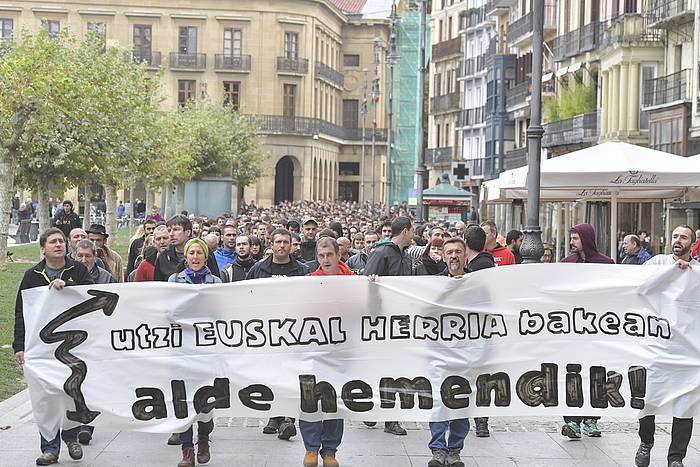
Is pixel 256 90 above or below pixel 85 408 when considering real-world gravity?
above

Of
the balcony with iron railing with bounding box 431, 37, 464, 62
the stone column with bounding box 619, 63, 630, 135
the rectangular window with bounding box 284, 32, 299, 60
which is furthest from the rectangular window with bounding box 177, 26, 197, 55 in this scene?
the stone column with bounding box 619, 63, 630, 135

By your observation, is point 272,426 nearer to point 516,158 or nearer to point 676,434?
point 676,434

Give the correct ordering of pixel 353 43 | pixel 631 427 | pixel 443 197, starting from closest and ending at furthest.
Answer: pixel 631 427, pixel 443 197, pixel 353 43

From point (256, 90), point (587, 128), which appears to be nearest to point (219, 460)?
point (587, 128)

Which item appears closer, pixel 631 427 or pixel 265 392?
pixel 265 392

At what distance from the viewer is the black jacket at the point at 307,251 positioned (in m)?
16.0

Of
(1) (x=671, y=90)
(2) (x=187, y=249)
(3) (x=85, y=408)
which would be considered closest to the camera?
(3) (x=85, y=408)

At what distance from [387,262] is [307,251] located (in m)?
4.78

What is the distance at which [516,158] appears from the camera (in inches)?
2298

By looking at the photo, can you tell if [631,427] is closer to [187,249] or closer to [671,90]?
[187,249]

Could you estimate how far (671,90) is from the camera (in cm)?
3747

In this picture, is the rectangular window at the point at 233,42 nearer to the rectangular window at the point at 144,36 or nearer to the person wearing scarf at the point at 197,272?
the rectangular window at the point at 144,36

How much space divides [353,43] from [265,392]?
96705 millimetres

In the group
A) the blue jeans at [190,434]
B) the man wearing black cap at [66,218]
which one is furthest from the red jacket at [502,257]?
the man wearing black cap at [66,218]
